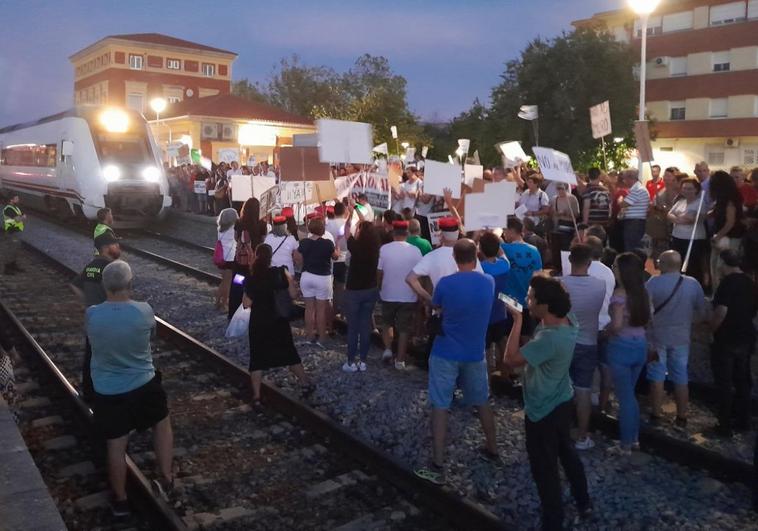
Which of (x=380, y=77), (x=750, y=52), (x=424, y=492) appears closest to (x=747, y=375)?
(x=424, y=492)

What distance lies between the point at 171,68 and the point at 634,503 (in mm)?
78607

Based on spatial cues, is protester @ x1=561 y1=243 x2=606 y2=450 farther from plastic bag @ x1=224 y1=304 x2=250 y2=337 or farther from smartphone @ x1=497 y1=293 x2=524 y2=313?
plastic bag @ x1=224 y1=304 x2=250 y2=337

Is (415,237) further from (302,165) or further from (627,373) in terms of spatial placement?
(302,165)

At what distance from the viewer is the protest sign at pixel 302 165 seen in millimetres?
11805

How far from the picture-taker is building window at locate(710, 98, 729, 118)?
143 feet

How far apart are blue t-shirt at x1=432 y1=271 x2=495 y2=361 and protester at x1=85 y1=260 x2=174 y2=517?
84.7 inches

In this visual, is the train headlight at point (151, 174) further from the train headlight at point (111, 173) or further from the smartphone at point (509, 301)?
the smartphone at point (509, 301)

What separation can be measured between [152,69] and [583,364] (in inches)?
3039

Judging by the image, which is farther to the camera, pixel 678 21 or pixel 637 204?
pixel 678 21

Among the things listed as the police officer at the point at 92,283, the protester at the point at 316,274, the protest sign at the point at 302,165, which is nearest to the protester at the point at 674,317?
the protester at the point at 316,274

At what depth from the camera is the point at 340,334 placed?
33.4ft

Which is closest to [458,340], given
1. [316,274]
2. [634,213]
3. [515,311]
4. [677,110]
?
[515,311]

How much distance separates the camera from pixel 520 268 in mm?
7523

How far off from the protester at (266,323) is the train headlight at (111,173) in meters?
15.1
